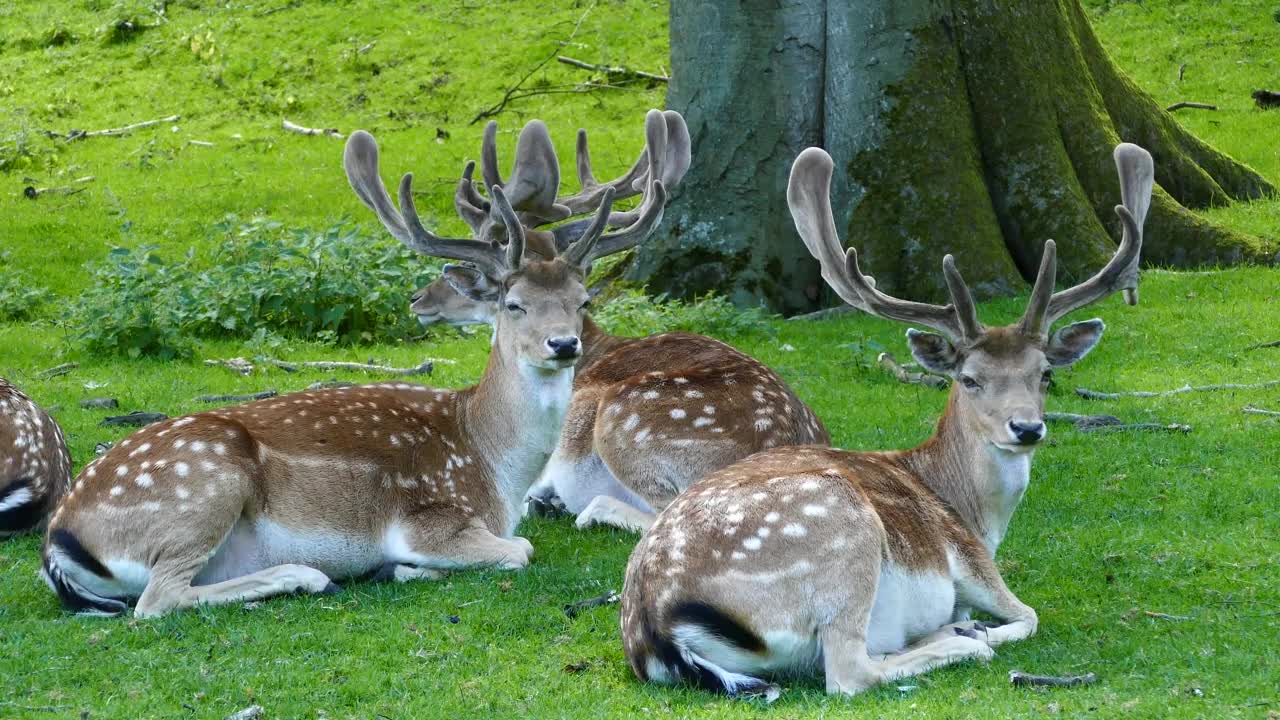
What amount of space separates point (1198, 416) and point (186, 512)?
590 cm

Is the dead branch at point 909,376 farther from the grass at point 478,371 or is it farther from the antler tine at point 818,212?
the antler tine at point 818,212

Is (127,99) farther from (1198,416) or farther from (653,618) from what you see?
(653,618)

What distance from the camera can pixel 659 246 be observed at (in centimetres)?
1291

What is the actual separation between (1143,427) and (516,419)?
3.86m

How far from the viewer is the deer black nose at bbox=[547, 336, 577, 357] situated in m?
7.06

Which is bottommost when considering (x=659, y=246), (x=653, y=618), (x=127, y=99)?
(x=127, y=99)

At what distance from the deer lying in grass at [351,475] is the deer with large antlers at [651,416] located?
50 centimetres

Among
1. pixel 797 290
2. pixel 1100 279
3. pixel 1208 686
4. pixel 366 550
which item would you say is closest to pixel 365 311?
pixel 797 290

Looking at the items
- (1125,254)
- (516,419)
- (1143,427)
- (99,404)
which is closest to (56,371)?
(99,404)

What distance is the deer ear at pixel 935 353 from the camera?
6191 millimetres

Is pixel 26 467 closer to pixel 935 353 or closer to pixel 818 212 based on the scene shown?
pixel 818 212

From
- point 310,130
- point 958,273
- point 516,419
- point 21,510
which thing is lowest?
point 310,130

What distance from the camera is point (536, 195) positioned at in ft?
32.5

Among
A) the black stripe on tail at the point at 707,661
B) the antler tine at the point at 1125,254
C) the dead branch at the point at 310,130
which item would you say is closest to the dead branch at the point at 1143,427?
the antler tine at the point at 1125,254
